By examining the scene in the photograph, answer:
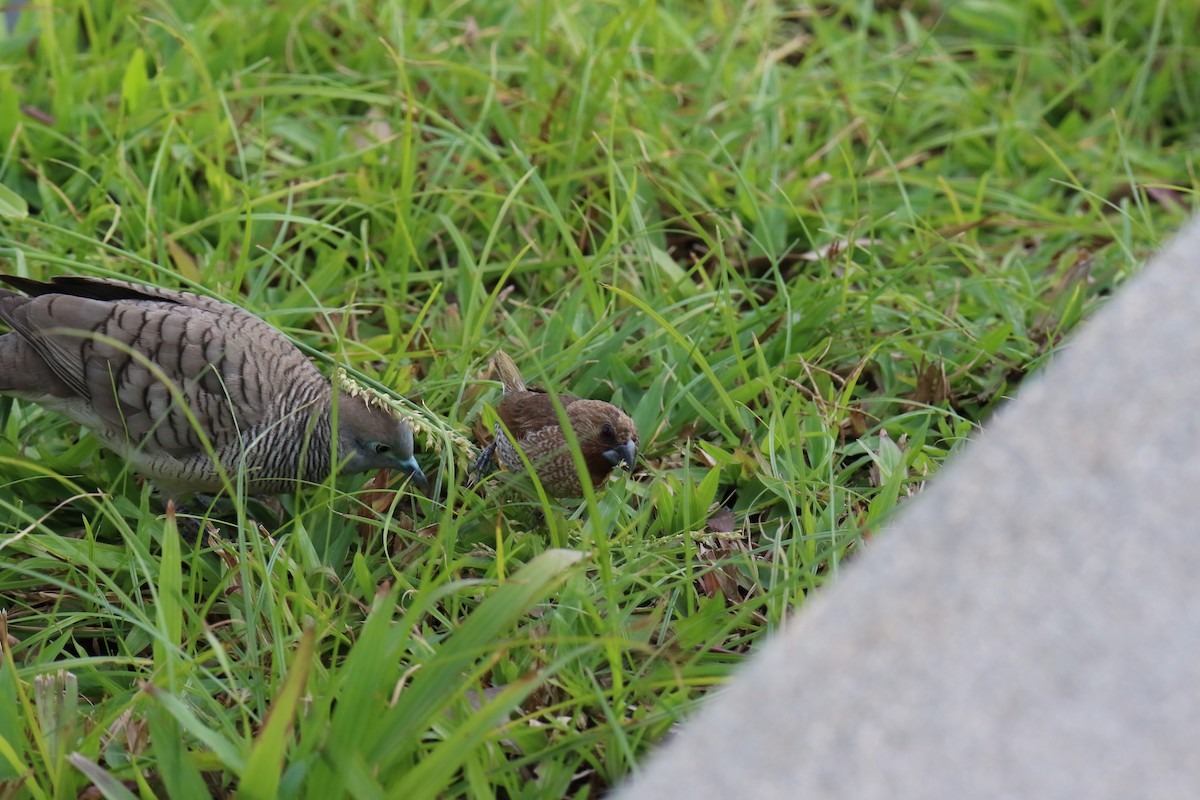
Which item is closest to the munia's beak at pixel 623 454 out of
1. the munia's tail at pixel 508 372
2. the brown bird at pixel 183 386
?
the munia's tail at pixel 508 372

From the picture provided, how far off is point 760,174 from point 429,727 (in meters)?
2.86

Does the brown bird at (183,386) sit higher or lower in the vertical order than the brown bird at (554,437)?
higher

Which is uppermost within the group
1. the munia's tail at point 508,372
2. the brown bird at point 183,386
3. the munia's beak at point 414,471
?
the brown bird at point 183,386

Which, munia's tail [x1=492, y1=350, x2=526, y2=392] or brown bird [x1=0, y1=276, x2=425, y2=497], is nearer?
brown bird [x1=0, y1=276, x2=425, y2=497]

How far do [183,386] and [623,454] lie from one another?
1254 millimetres

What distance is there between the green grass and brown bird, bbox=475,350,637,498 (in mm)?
101

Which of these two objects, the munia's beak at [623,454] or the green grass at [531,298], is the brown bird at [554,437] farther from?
the green grass at [531,298]

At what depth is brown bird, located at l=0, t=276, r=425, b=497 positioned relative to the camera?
3.27 meters

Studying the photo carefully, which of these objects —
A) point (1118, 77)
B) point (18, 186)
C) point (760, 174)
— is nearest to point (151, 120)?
point (18, 186)

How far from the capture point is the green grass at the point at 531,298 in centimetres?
232

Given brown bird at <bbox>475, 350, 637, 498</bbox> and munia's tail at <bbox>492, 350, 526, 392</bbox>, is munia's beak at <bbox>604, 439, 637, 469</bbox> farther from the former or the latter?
munia's tail at <bbox>492, 350, 526, 392</bbox>

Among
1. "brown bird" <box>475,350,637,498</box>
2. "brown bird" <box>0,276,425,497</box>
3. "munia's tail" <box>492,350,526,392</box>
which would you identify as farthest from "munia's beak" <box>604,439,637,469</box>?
"brown bird" <box>0,276,425,497</box>

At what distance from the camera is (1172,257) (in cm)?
166

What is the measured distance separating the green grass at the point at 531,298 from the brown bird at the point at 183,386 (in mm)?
156
